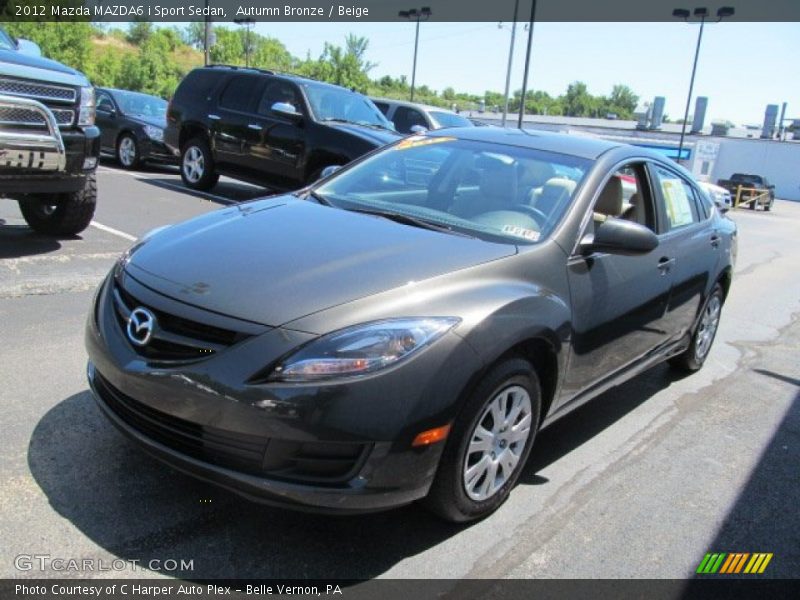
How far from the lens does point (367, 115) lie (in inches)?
433

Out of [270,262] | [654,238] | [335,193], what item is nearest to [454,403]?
[270,262]

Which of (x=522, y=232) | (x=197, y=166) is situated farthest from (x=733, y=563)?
(x=197, y=166)

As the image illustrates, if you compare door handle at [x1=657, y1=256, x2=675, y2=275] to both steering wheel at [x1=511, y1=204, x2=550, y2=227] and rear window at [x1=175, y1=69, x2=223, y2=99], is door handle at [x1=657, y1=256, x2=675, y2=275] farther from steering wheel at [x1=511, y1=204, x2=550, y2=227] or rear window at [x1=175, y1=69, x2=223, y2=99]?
rear window at [x1=175, y1=69, x2=223, y2=99]

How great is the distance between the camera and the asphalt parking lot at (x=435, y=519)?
266cm

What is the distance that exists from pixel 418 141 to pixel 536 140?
2.36ft

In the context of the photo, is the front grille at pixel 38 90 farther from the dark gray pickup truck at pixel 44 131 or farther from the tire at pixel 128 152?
the tire at pixel 128 152

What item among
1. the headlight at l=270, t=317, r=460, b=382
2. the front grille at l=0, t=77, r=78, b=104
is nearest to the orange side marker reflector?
the headlight at l=270, t=317, r=460, b=382

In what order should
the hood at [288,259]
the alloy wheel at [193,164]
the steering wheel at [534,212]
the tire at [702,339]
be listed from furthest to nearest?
the alloy wheel at [193,164] → the tire at [702,339] → the steering wheel at [534,212] → the hood at [288,259]

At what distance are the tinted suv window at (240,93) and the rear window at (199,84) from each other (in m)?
0.34

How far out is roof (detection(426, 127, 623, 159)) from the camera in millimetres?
4000

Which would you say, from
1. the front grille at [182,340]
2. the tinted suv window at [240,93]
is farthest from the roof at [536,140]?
the tinted suv window at [240,93]

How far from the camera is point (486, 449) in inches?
114

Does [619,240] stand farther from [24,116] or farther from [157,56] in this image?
[157,56]

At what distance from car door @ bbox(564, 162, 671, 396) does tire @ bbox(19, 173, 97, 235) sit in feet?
15.6
